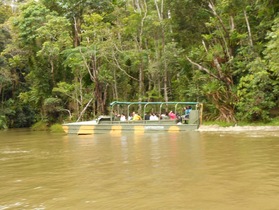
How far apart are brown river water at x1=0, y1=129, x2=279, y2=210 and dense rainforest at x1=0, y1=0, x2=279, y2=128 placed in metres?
10.8

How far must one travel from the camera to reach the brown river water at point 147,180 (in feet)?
18.3

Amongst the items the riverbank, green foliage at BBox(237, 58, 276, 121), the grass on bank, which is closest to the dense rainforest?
green foliage at BBox(237, 58, 276, 121)

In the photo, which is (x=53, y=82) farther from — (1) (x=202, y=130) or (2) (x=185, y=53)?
(1) (x=202, y=130)

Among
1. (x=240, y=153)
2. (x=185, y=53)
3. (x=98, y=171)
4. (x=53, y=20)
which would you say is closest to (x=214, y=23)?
(x=185, y=53)

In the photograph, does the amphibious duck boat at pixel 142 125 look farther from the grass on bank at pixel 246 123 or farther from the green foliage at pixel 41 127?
the green foliage at pixel 41 127

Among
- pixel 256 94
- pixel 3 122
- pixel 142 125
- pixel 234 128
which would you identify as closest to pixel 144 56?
pixel 142 125

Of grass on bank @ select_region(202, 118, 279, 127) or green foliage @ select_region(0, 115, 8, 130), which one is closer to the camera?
grass on bank @ select_region(202, 118, 279, 127)

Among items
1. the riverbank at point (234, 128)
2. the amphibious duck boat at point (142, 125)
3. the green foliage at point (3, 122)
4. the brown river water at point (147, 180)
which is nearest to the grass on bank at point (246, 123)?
the riverbank at point (234, 128)

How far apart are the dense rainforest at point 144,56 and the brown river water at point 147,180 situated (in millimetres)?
10810

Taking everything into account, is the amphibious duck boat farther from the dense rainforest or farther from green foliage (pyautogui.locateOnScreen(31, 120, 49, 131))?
green foliage (pyautogui.locateOnScreen(31, 120, 49, 131))

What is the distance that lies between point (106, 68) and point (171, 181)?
69.3ft

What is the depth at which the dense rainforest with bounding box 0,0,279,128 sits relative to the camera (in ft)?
70.8

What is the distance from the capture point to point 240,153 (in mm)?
10430

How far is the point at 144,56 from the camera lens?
26484 millimetres
